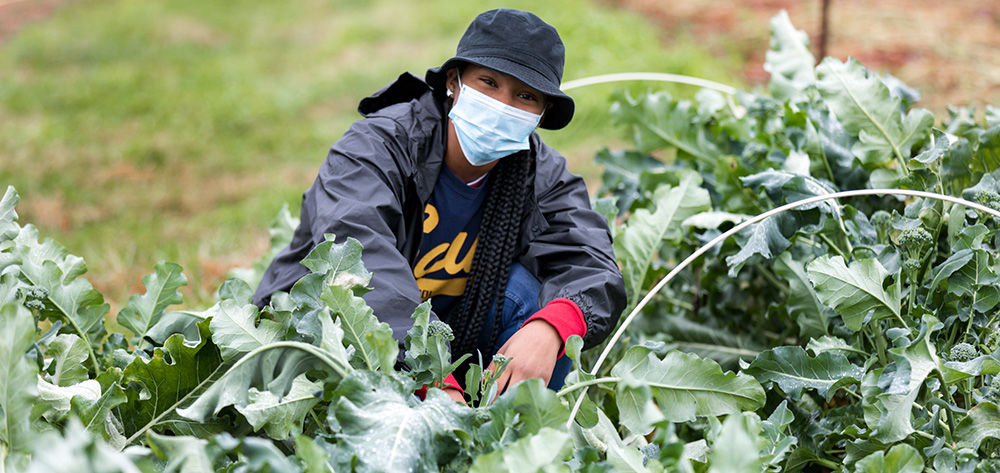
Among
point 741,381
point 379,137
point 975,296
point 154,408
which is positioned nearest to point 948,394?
point 975,296

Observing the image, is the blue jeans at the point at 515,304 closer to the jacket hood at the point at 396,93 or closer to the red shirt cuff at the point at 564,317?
the red shirt cuff at the point at 564,317

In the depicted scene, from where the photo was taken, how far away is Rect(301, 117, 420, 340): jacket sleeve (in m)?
1.72

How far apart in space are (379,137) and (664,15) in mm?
6137

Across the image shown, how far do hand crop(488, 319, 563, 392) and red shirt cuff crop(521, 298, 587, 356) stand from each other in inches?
0.5

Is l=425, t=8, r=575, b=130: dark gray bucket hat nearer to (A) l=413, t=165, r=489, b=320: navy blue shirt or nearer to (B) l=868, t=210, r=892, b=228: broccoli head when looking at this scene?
(A) l=413, t=165, r=489, b=320: navy blue shirt

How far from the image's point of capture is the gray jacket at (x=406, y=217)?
69.3 inches

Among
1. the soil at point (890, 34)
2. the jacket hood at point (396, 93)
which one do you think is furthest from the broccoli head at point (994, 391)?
the soil at point (890, 34)

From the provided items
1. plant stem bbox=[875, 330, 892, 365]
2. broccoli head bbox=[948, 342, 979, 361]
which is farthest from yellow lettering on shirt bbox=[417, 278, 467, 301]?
broccoli head bbox=[948, 342, 979, 361]

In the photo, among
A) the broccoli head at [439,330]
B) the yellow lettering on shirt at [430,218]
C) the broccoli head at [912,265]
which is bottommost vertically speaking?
the broccoli head at [439,330]

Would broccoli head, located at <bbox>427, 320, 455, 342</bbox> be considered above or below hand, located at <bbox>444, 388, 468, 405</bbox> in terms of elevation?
above

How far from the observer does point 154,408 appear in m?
1.61

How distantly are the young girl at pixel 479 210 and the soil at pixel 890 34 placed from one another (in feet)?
11.9

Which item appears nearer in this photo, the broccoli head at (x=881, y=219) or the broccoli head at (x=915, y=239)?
the broccoli head at (x=915, y=239)

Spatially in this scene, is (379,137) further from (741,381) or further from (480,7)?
(480,7)
